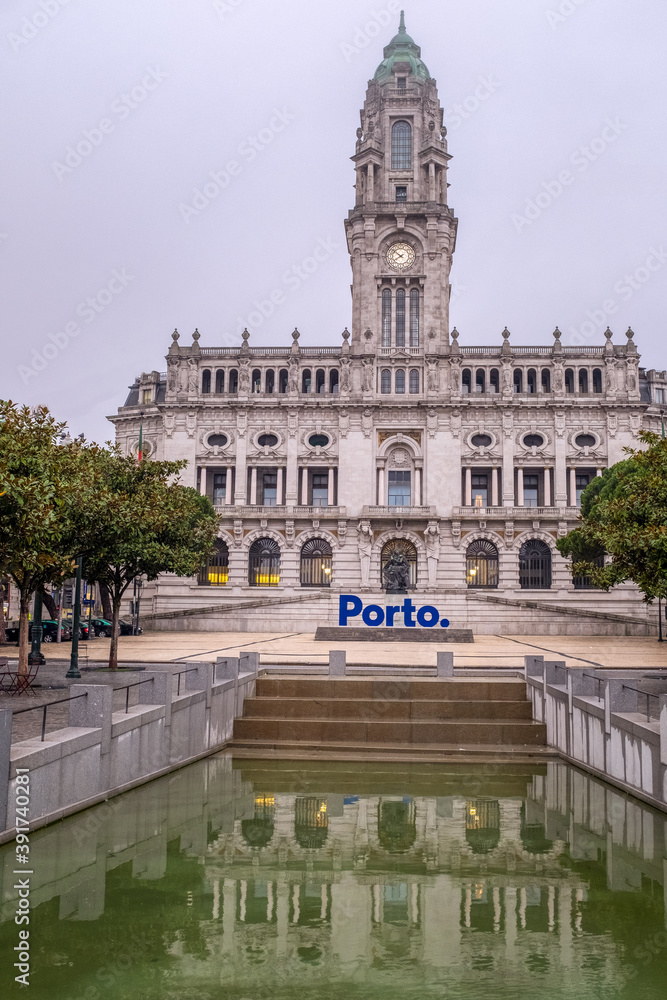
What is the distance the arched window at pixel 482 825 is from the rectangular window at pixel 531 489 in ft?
181

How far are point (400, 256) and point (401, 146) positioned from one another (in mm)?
10909

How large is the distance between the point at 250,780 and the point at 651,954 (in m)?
10.9

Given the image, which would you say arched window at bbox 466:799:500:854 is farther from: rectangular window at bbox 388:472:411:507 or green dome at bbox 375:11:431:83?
green dome at bbox 375:11:431:83

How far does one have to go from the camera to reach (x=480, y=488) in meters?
71.2

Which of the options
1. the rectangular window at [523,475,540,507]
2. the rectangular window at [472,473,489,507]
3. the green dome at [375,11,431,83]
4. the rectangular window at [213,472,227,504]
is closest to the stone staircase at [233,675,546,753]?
the rectangular window at [472,473,489,507]

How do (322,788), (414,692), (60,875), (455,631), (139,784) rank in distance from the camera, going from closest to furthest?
(60,875), (139,784), (322,788), (414,692), (455,631)

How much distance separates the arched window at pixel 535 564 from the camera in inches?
2670

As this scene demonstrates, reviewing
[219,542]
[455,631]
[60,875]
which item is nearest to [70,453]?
[60,875]

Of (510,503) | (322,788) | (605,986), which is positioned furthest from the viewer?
(510,503)

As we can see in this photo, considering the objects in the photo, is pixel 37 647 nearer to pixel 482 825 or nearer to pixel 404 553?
pixel 482 825

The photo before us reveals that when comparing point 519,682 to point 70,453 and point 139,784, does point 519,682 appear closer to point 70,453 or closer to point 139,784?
point 139,784

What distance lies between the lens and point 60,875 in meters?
12.4

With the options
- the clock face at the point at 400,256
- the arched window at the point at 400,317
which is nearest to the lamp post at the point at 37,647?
the arched window at the point at 400,317

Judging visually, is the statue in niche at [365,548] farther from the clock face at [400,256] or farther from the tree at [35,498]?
the tree at [35,498]
